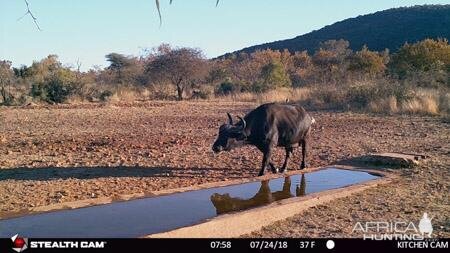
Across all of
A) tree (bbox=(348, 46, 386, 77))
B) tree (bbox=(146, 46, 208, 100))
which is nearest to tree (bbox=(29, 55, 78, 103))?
tree (bbox=(146, 46, 208, 100))

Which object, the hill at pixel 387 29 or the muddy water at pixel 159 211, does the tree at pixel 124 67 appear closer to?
the hill at pixel 387 29

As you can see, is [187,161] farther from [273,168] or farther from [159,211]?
[159,211]

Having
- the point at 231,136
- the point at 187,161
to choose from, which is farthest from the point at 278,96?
the point at 231,136

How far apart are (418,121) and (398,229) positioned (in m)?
13.8

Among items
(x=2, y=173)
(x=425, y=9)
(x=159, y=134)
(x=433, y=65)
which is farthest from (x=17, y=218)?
(x=425, y=9)

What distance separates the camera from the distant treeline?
1089 inches

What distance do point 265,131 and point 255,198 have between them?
94.2 inches

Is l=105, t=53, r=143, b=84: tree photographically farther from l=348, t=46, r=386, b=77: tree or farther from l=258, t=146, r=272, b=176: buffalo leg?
l=258, t=146, r=272, b=176: buffalo leg

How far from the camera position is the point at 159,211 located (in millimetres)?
7773

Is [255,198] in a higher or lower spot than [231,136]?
lower

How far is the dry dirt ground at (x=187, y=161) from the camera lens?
7.56 meters

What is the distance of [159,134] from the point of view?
16562mm

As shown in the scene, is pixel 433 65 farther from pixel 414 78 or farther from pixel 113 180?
pixel 113 180
